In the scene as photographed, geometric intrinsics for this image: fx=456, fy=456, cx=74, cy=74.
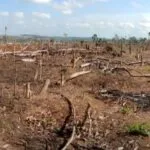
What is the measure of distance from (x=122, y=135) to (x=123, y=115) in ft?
6.34

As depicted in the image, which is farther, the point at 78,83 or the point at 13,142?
the point at 78,83

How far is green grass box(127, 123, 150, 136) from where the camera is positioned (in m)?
11.2

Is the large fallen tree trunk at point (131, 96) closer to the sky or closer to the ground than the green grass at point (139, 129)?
closer to the sky

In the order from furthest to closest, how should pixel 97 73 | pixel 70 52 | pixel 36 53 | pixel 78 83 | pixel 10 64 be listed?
pixel 70 52
pixel 36 53
pixel 10 64
pixel 97 73
pixel 78 83

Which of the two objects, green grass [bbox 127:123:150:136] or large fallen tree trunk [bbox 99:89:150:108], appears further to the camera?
large fallen tree trunk [bbox 99:89:150:108]

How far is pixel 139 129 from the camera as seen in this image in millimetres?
11367

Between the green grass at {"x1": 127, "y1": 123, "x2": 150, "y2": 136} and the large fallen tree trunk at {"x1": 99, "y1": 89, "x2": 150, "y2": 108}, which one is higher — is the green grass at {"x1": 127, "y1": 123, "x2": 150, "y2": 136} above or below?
Result: below

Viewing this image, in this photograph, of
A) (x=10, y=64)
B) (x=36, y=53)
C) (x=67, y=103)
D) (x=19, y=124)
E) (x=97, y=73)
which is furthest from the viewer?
(x=36, y=53)

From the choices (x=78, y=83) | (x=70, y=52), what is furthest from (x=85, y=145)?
(x=70, y=52)

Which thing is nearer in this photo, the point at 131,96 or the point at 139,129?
the point at 139,129

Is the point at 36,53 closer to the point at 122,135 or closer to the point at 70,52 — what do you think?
the point at 70,52

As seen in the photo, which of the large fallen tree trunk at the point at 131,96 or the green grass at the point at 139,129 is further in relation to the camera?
the large fallen tree trunk at the point at 131,96

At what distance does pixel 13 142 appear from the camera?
9938 mm

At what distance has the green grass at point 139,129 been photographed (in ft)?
36.8
